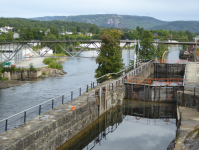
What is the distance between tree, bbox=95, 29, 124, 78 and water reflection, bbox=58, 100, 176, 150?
8438 millimetres

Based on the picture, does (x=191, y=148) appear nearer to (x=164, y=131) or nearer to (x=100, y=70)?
(x=164, y=131)

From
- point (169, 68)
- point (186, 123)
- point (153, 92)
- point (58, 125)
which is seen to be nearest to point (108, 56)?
point (153, 92)

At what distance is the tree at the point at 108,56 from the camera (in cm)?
3638

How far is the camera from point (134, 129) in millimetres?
22297

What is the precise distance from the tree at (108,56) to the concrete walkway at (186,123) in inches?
545

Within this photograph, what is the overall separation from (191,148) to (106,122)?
10746 millimetres

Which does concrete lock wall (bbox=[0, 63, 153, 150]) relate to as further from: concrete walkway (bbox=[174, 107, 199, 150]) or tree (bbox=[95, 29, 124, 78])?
tree (bbox=[95, 29, 124, 78])

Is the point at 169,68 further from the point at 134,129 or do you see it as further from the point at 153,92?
the point at 134,129

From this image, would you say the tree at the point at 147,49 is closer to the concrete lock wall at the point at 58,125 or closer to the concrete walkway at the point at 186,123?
the concrete lock wall at the point at 58,125

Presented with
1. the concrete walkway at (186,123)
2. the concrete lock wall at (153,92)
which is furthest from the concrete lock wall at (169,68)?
the concrete walkway at (186,123)

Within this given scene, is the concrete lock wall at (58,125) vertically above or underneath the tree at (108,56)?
underneath

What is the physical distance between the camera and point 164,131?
855 inches

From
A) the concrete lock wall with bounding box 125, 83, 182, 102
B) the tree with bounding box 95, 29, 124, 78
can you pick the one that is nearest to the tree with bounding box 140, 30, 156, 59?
the tree with bounding box 95, 29, 124, 78

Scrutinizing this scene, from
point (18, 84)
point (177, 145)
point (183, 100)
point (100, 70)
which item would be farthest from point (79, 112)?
point (18, 84)
